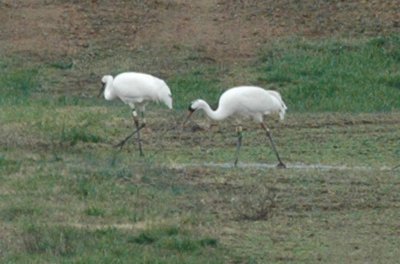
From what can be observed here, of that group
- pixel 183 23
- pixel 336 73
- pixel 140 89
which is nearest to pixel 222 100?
pixel 140 89

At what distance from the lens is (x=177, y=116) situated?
58.7 feet

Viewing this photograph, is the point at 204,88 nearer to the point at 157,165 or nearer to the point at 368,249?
the point at 157,165

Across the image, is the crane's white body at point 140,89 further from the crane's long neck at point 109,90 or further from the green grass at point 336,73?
the green grass at point 336,73

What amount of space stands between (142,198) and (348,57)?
1020 cm

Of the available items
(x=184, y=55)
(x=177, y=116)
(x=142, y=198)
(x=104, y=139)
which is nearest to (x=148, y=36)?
(x=184, y=55)

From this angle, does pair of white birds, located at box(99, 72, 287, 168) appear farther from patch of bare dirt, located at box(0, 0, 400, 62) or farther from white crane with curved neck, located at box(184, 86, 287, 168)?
patch of bare dirt, located at box(0, 0, 400, 62)

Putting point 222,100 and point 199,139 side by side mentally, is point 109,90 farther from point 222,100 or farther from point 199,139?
point 222,100

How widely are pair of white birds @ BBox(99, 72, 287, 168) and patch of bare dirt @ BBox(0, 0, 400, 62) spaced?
637 cm

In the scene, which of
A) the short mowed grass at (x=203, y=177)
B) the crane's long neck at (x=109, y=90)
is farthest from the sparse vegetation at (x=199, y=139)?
the crane's long neck at (x=109, y=90)

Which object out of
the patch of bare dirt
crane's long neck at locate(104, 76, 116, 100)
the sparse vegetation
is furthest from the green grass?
A: crane's long neck at locate(104, 76, 116, 100)

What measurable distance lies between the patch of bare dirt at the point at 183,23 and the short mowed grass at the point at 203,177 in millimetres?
1664

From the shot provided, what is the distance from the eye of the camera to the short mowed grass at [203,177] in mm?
10617

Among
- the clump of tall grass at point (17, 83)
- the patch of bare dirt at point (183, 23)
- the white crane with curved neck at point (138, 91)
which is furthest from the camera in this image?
the patch of bare dirt at point (183, 23)

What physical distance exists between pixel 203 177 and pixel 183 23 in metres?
10.5
